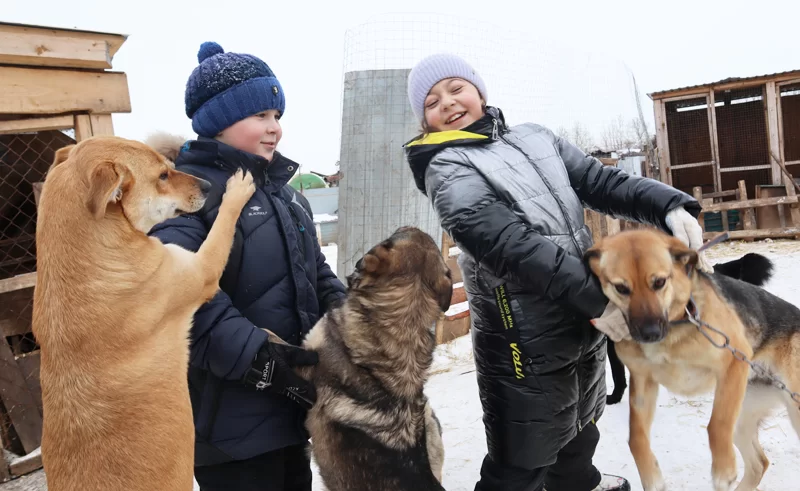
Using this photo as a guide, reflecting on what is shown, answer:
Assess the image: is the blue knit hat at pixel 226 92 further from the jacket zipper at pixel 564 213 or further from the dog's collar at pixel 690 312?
the dog's collar at pixel 690 312

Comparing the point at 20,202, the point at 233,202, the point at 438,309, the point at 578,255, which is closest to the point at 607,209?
the point at 578,255

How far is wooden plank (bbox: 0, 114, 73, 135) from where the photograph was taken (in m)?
4.11

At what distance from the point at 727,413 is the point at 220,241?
238 centimetres

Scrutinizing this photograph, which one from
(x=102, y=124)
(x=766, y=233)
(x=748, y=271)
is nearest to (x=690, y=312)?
(x=748, y=271)

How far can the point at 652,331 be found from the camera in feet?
6.86

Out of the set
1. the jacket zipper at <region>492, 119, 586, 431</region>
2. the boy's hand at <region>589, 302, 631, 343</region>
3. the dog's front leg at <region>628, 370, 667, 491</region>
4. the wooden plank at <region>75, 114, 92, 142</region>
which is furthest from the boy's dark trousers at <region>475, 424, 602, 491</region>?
the wooden plank at <region>75, 114, 92, 142</region>

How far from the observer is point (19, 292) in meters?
5.23

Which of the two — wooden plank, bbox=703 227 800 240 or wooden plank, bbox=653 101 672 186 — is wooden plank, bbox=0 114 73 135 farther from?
wooden plank, bbox=653 101 672 186

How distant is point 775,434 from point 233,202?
12.6 ft

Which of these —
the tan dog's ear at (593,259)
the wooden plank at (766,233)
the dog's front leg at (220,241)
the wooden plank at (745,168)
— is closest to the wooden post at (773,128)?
the wooden plank at (745,168)

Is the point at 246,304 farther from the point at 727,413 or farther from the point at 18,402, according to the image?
the point at 18,402

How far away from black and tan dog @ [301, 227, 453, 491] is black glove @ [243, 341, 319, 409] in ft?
0.27

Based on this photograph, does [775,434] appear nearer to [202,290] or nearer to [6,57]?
[202,290]

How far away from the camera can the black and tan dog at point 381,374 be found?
1896mm
